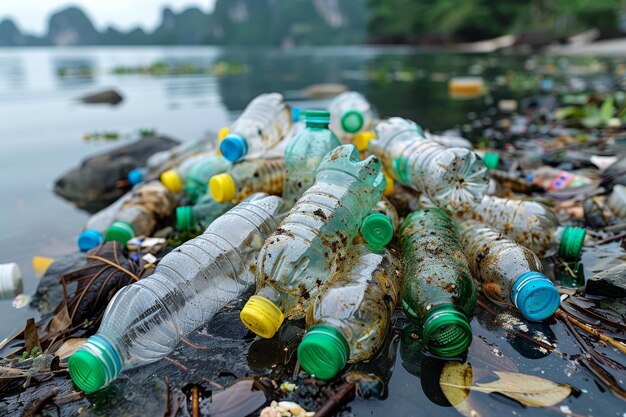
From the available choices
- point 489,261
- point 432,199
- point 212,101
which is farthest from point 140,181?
point 212,101

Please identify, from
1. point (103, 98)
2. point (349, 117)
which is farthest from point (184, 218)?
point (103, 98)

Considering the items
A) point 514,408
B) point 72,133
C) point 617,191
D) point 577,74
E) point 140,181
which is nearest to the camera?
point 514,408

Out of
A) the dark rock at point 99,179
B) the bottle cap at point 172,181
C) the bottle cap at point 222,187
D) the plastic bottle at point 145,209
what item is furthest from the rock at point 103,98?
the bottle cap at point 222,187

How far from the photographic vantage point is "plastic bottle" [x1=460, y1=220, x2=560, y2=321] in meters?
1.72

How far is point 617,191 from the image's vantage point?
9.61 ft

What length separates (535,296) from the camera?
1727 millimetres

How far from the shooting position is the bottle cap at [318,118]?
7.82ft

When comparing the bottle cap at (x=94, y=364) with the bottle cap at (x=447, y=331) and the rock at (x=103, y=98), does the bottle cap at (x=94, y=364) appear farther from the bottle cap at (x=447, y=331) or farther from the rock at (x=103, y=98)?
the rock at (x=103, y=98)

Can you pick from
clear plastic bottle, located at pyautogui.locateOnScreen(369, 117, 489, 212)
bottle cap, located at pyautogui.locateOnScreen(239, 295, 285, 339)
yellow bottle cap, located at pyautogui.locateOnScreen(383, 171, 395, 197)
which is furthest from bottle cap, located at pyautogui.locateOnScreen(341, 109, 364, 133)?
bottle cap, located at pyautogui.locateOnScreen(239, 295, 285, 339)

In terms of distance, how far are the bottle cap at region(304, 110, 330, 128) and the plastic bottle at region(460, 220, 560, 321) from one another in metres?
0.90

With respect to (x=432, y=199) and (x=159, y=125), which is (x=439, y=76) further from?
(x=432, y=199)

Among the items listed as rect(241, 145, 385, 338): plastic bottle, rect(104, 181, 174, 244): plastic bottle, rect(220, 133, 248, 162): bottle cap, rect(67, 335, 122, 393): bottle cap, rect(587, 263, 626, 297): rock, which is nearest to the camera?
rect(67, 335, 122, 393): bottle cap

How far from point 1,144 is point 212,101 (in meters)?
4.64

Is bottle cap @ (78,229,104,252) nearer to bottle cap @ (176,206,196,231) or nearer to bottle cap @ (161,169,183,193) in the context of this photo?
bottle cap @ (176,206,196,231)
